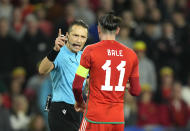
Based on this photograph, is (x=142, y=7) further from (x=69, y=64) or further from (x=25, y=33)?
(x=69, y=64)

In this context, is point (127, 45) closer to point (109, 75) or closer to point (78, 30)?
point (78, 30)

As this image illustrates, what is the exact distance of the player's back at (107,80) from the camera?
499cm

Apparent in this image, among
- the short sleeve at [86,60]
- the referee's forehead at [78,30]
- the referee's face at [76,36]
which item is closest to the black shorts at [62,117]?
the referee's face at [76,36]

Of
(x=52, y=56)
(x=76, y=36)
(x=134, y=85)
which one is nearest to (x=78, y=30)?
(x=76, y=36)

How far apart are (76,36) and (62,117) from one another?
993 mm

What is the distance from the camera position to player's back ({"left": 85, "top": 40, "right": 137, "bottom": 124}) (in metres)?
4.99

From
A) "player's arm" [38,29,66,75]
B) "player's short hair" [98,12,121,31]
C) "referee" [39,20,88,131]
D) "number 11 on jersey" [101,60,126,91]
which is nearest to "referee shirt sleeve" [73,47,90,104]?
→ "number 11 on jersey" [101,60,126,91]

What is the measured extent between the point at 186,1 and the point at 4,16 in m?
5.43

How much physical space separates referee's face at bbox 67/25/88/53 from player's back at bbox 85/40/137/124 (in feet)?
2.51

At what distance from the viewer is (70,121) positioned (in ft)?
19.2

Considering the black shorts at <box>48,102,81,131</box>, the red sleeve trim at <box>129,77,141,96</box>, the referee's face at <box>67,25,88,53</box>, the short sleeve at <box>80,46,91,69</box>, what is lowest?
the black shorts at <box>48,102,81,131</box>

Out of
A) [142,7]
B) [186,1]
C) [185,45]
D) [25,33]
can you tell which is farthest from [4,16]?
[186,1]

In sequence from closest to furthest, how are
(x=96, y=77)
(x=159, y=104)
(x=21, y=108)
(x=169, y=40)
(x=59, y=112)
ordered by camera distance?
(x=96, y=77) < (x=59, y=112) < (x=21, y=108) < (x=159, y=104) < (x=169, y=40)

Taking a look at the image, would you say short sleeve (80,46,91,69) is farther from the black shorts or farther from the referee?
the black shorts
